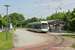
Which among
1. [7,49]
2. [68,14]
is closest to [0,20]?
[68,14]

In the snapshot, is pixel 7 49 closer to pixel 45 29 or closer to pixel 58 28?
pixel 45 29

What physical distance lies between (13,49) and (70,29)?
39.7 m

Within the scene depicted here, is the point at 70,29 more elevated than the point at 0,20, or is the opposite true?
the point at 0,20

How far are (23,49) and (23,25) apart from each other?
8208 centimetres

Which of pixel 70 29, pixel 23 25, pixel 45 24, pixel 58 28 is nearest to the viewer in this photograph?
pixel 45 24

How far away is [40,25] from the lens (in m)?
32.3

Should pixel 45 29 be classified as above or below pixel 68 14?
below

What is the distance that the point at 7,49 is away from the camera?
9.92 m

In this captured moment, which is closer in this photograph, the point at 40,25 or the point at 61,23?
the point at 40,25

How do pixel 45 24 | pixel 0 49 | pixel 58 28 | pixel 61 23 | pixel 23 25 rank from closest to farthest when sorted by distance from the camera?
1. pixel 0 49
2. pixel 45 24
3. pixel 61 23
4. pixel 58 28
5. pixel 23 25

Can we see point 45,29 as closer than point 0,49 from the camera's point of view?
No

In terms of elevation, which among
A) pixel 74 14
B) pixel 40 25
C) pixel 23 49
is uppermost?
pixel 74 14

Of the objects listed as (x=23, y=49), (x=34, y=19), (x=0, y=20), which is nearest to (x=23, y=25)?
(x=34, y=19)

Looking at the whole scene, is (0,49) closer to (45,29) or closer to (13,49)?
(13,49)
